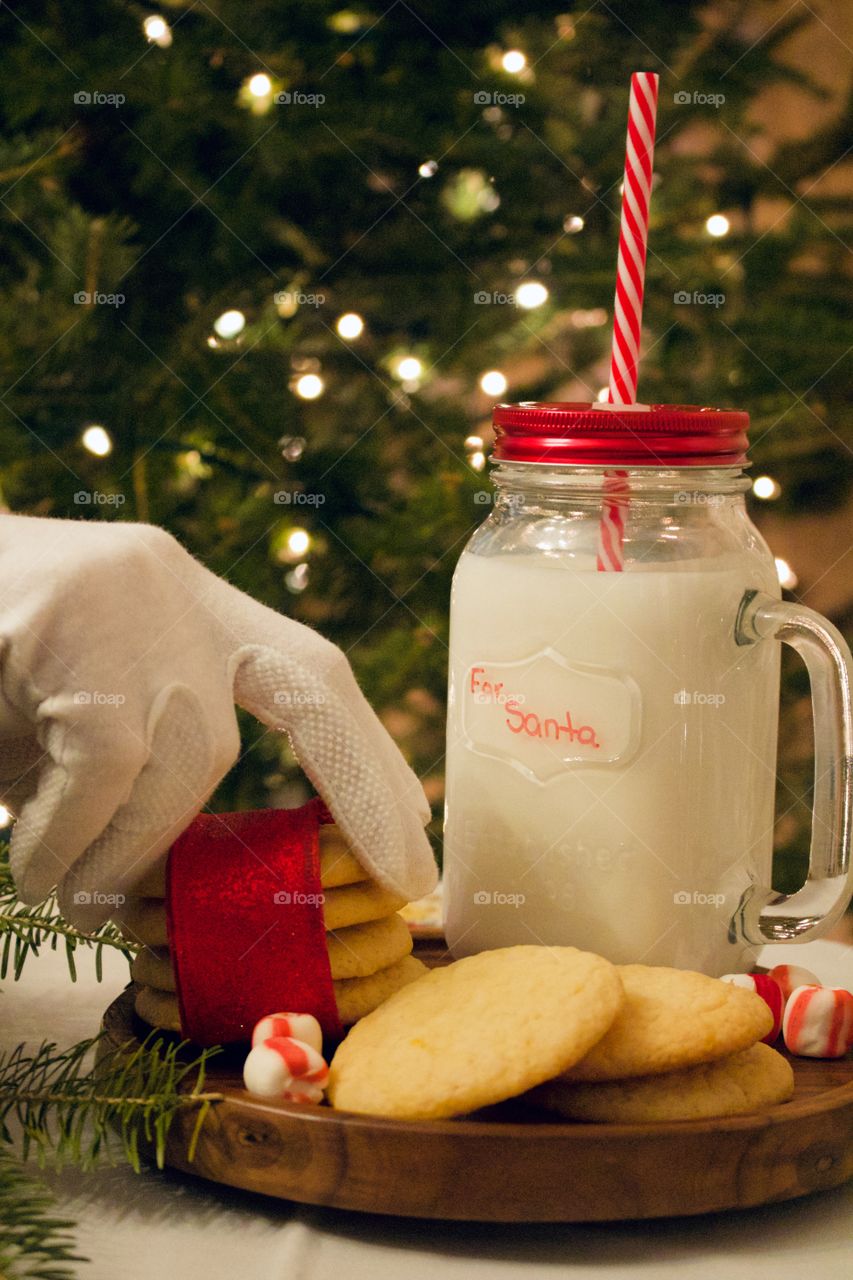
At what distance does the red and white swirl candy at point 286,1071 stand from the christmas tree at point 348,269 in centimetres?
83

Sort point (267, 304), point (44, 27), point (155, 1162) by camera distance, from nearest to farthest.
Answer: point (155, 1162), point (44, 27), point (267, 304)

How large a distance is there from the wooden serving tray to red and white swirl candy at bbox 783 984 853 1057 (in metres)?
0.11

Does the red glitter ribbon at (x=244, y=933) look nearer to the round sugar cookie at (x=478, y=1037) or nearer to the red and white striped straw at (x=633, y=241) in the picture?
the round sugar cookie at (x=478, y=1037)

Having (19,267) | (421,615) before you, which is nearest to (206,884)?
(421,615)

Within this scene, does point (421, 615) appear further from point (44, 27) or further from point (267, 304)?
point (44, 27)

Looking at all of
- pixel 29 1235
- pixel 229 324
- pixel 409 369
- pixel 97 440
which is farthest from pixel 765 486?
pixel 29 1235

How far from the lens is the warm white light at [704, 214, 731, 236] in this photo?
1678 mm

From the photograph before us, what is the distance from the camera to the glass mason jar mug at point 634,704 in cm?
86

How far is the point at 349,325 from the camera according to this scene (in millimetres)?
1581

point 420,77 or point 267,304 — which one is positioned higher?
point 420,77

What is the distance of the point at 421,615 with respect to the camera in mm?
1598

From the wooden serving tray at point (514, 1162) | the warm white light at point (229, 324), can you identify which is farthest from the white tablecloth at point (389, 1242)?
the warm white light at point (229, 324)

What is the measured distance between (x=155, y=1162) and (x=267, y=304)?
1.04 meters

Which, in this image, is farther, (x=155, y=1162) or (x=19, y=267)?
(x=19, y=267)
